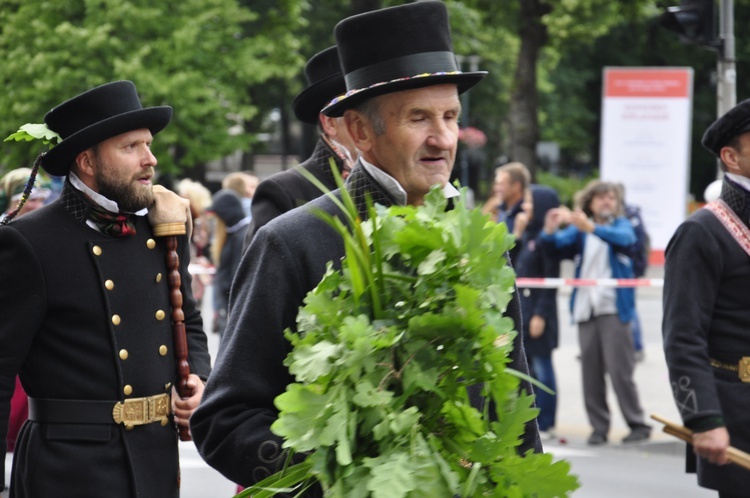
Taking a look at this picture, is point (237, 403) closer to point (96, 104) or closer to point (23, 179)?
point (96, 104)

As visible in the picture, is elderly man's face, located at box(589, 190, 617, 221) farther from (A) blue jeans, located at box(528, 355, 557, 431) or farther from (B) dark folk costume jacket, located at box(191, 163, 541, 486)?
(B) dark folk costume jacket, located at box(191, 163, 541, 486)

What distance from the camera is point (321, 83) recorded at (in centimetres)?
522

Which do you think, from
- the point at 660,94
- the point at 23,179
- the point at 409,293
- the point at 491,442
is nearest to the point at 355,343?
the point at 409,293

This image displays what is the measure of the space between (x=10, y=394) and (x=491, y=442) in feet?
7.51

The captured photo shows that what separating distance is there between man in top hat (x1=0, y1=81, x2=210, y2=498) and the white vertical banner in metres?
10.6

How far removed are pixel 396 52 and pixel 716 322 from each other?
225 cm

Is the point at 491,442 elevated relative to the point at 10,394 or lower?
elevated

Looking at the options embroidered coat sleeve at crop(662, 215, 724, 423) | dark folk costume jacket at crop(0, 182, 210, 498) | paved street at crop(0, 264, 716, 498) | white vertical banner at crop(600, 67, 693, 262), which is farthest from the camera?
white vertical banner at crop(600, 67, 693, 262)

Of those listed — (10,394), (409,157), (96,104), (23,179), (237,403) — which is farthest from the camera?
(23,179)

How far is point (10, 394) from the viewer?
164 inches

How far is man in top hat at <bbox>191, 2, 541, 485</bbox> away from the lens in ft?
8.93

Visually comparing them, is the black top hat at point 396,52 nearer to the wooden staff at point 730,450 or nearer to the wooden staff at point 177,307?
the wooden staff at point 177,307

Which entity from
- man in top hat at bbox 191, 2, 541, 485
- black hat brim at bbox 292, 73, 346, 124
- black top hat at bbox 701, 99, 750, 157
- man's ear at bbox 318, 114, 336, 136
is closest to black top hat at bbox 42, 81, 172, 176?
man's ear at bbox 318, 114, 336, 136

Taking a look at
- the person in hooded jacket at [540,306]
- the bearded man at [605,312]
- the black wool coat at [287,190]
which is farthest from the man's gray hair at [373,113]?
the person in hooded jacket at [540,306]
